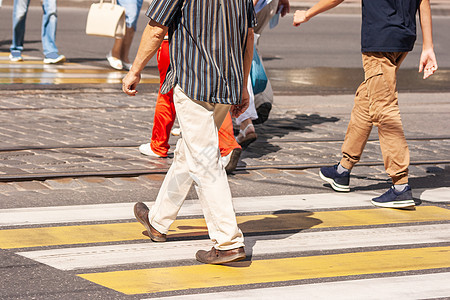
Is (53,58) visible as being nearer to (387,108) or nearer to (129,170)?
(129,170)

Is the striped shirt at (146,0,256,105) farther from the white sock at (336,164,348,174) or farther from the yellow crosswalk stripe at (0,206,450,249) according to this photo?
the white sock at (336,164,348,174)

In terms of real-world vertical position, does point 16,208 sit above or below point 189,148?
below

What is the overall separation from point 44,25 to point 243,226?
874 cm

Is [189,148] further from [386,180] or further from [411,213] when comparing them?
[386,180]

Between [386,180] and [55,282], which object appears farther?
[386,180]

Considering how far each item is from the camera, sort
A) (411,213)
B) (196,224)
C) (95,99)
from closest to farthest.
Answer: (196,224)
(411,213)
(95,99)

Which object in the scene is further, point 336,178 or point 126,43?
point 126,43

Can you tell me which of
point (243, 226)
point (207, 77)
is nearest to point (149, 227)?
point (243, 226)

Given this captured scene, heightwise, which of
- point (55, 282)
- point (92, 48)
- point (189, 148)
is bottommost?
point (92, 48)

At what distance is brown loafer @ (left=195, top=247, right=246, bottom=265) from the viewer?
4.98 m

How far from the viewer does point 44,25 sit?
1384 centimetres

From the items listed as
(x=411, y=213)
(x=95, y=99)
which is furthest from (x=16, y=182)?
(x=95, y=99)

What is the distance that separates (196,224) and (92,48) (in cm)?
1150

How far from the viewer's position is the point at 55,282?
4574 millimetres
